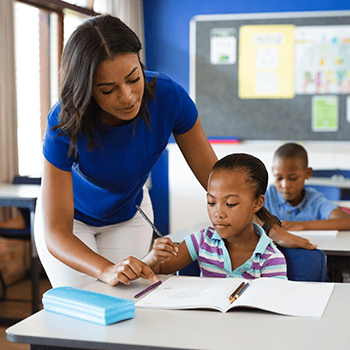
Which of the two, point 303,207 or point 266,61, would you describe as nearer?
point 303,207

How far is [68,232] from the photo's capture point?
4.57 feet

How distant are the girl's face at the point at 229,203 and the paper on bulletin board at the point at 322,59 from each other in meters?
3.79

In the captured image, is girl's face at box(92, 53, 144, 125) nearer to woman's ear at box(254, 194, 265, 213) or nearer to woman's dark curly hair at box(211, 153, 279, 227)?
woman's dark curly hair at box(211, 153, 279, 227)

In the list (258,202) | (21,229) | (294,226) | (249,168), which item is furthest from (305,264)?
(21,229)

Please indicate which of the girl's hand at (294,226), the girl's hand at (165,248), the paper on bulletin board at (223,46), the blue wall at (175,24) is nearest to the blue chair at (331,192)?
the girl's hand at (294,226)

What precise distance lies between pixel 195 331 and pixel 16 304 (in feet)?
9.33

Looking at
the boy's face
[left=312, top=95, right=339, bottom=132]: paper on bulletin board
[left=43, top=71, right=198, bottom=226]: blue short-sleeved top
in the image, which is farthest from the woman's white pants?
[left=312, top=95, right=339, bottom=132]: paper on bulletin board

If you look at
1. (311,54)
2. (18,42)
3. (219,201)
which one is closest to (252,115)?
(311,54)

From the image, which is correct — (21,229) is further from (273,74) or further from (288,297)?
(273,74)

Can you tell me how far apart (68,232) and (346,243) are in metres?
1.12

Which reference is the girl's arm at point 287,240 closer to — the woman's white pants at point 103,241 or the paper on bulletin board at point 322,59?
the woman's white pants at point 103,241

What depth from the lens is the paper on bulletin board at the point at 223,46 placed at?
5.21m

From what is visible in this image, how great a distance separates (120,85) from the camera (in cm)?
128

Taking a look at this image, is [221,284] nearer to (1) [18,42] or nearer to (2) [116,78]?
(2) [116,78]
